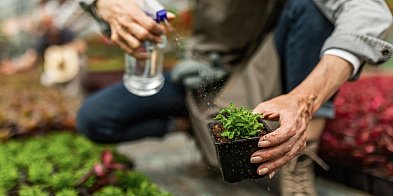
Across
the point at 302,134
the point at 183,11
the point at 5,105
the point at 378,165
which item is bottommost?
the point at 183,11

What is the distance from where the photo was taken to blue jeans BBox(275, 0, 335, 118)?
7.23ft

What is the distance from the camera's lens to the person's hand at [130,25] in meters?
2.03

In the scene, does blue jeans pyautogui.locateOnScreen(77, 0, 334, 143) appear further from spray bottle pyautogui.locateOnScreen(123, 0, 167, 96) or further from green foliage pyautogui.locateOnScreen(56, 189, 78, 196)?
green foliage pyautogui.locateOnScreen(56, 189, 78, 196)

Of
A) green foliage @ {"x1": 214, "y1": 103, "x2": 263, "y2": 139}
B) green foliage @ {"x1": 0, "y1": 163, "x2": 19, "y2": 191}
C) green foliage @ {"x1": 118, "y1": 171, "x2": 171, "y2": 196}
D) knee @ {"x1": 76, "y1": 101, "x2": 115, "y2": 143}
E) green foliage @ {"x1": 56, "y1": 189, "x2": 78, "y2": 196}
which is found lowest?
knee @ {"x1": 76, "y1": 101, "x2": 115, "y2": 143}

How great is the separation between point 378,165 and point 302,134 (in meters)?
0.97

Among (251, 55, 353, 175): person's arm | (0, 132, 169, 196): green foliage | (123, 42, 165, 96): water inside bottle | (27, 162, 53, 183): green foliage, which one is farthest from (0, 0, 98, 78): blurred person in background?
(251, 55, 353, 175): person's arm

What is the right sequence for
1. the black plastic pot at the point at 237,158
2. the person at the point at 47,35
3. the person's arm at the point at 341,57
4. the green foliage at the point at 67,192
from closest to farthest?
the black plastic pot at the point at 237,158
the person's arm at the point at 341,57
the green foliage at the point at 67,192
the person at the point at 47,35

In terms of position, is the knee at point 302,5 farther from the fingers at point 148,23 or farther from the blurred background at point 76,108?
the fingers at point 148,23

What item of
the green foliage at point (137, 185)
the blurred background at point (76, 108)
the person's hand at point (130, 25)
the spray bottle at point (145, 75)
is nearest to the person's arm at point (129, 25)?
the person's hand at point (130, 25)

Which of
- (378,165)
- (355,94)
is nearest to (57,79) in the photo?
(355,94)

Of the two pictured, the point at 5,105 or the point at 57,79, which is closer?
the point at 5,105

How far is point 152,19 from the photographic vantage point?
2047 millimetres

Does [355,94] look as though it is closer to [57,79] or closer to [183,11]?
[57,79]

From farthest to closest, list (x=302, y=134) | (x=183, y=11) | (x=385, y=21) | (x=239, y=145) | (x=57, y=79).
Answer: (x=183, y=11) < (x=57, y=79) < (x=385, y=21) < (x=302, y=134) < (x=239, y=145)
